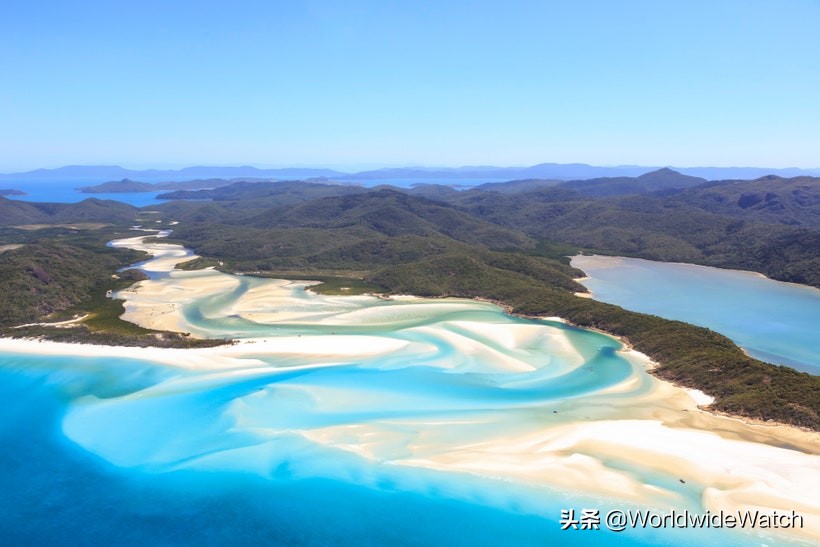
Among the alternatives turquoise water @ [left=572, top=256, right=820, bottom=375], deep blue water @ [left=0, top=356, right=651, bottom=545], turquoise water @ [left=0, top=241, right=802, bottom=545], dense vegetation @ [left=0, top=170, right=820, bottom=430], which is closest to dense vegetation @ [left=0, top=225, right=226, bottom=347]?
dense vegetation @ [left=0, top=170, right=820, bottom=430]

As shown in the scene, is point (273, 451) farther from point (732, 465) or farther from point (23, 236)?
point (23, 236)

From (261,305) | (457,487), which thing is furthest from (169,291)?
(457,487)

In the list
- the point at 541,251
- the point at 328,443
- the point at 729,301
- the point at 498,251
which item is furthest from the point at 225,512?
the point at 541,251

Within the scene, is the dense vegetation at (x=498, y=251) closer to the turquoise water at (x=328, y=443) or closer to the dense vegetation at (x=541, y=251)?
the dense vegetation at (x=541, y=251)

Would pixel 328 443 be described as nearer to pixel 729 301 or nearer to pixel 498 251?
pixel 729 301

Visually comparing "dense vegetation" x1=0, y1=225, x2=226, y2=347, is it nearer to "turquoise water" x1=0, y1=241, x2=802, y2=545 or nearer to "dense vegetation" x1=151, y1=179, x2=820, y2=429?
"turquoise water" x1=0, y1=241, x2=802, y2=545

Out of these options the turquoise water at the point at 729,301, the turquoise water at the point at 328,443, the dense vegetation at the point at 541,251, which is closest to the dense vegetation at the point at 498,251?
the dense vegetation at the point at 541,251
